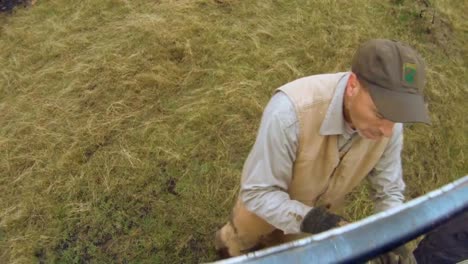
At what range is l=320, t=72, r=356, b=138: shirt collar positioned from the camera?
171 cm

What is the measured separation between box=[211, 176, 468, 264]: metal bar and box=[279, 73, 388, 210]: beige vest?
2.54 ft

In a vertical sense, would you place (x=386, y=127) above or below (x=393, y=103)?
below

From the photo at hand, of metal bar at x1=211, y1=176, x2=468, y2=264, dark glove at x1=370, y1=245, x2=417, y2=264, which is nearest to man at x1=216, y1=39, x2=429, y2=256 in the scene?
dark glove at x1=370, y1=245, x2=417, y2=264

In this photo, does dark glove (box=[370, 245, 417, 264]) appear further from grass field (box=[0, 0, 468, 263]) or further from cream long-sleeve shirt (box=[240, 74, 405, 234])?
grass field (box=[0, 0, 468, 263])

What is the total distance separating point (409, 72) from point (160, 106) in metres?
2.56

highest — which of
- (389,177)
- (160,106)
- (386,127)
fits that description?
(386,127)

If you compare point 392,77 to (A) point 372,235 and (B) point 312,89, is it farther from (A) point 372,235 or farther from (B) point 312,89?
(A) point 372,235

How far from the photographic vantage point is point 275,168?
178 cm

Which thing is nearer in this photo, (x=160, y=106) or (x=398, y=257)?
(x=398, y=257)

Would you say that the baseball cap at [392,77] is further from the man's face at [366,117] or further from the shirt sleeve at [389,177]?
the shirt sleeve at [389,177]

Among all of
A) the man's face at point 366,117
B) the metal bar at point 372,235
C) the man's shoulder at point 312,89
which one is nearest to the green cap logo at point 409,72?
the man's face at point 366,117

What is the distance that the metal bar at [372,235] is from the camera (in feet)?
2.81

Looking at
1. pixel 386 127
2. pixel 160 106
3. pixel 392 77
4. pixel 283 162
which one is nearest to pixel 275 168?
pixel 283 162

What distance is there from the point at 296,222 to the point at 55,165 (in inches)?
85.4
